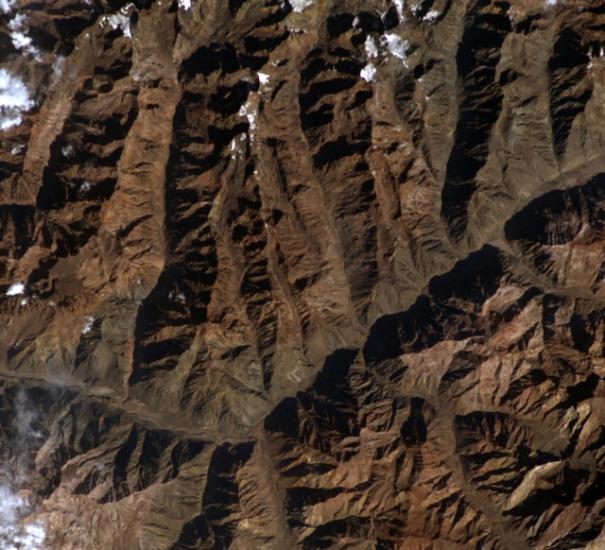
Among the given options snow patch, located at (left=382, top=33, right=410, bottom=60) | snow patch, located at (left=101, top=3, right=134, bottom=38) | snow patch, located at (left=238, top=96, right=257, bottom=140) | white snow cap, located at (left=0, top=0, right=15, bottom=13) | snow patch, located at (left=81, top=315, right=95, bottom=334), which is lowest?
snow patch, located at (left=81, top=315, right=95, bottom=334)

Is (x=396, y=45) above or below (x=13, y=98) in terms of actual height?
below

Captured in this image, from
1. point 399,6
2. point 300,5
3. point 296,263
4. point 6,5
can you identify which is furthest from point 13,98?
point 399,6

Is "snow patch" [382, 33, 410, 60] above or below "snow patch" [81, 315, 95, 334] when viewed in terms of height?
above

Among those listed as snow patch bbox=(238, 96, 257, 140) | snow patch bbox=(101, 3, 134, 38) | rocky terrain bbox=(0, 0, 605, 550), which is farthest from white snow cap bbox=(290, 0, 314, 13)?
snow patch bbox=(101, 3, 134, 38)

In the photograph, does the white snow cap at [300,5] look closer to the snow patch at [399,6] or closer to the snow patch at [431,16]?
the snow patch at [399,6]

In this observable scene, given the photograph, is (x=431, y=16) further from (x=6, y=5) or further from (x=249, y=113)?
(x=6, y=5)

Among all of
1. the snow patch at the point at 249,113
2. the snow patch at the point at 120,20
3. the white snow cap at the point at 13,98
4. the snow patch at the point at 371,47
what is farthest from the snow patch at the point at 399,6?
the white snow cap at the point at 13,98

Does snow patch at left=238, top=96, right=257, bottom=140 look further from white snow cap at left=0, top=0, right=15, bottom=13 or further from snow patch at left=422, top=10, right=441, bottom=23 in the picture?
white snow cap at left=0, top=0, right=15, bottom=13
